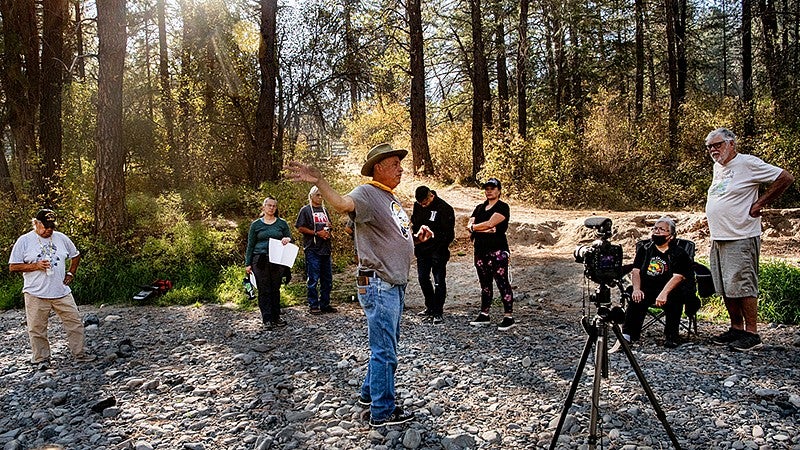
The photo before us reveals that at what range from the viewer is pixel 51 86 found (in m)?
15.1

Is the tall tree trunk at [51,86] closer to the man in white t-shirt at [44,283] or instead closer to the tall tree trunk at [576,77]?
the man in white t-shirt at [44,283]

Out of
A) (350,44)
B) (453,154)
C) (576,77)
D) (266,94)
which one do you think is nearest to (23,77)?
(266,94)

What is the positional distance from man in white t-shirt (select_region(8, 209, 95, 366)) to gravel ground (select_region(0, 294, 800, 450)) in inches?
10.6

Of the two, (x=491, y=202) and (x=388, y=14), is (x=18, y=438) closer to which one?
(x=491, y=202)

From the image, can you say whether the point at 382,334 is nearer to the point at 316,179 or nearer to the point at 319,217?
the point at 316,179

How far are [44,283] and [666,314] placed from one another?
22.6 feet

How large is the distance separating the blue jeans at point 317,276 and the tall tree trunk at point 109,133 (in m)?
5.62

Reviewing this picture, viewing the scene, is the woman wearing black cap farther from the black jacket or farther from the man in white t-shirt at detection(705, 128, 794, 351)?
the man in white t-shirt at detection(705, 128, 794, 351)

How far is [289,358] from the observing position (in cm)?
631

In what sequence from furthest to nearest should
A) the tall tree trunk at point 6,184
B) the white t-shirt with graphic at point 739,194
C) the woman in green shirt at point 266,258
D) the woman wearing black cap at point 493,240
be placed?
the tall tree trunk at point 6,184, the woman in green shirt at point 266,258, the woman wearing black cap at point 493,240, the white t-shirt with graphic at point 739,194

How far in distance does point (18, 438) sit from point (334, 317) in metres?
4.19

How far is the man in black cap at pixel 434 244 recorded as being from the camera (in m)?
7.54

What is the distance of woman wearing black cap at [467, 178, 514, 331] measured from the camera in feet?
22.2

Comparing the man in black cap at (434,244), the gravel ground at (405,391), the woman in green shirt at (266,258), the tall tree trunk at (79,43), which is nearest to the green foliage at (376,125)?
the tall tree trunk at (79,43)
